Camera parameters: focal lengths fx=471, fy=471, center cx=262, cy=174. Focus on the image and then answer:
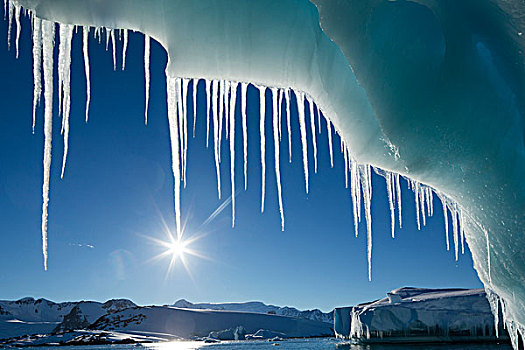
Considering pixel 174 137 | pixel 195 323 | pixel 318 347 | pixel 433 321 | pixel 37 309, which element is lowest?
pixel 318 347

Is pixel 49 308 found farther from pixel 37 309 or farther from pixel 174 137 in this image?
pixel 174 137

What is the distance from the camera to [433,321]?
26734 mm

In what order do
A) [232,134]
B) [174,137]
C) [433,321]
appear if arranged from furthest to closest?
[433,321], [232,134], [174,137]

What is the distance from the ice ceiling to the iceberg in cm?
2568

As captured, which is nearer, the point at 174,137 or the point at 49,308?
the point at 174,137

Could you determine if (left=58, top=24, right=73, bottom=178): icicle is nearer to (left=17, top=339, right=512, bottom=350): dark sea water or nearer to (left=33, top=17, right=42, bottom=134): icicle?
(left=33, top=17, right=42, bottom=134): icicle

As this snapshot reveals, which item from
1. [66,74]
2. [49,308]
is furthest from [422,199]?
[49,308]

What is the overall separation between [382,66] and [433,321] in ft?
88.8

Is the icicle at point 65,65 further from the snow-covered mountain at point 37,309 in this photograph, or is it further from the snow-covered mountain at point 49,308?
the snow-covered mountain at point 37,309

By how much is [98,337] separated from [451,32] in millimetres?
75353

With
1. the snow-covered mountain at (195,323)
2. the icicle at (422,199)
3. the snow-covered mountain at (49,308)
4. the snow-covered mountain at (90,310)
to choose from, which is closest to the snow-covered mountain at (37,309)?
the snow-covered mountain at (49,308)

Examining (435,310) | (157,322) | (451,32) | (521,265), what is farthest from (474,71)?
(157,322)

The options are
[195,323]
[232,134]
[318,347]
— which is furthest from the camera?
[195,323]

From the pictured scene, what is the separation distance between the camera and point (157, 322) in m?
85.1
